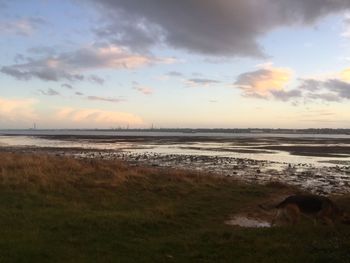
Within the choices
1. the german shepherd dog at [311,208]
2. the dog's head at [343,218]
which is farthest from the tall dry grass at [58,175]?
the dog's head at [343,218]

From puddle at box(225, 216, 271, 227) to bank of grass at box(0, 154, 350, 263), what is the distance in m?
0.40

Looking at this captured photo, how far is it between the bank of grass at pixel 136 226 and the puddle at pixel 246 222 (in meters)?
0.40

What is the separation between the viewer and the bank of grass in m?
9.52

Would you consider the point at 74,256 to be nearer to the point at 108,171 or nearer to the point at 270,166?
the point at 108,171

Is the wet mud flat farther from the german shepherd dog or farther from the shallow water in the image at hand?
the german shepherd dog

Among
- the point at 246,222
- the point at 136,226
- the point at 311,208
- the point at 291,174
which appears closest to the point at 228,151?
the point at 291,174

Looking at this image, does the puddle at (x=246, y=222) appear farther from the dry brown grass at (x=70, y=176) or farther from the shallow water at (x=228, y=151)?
the shallow water at (x=228, y=151)

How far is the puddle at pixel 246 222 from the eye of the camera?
15.1 m

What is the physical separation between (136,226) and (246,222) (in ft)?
15.4

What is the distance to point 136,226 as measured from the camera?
1232 centimetres

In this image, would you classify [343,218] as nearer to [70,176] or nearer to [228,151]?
[70,176]

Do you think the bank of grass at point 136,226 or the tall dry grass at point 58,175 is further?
the tall dry grass at point 58,175

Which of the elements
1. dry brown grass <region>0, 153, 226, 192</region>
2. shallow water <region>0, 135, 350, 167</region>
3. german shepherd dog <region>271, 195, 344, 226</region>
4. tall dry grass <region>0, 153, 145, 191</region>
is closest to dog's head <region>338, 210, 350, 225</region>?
german shepherd dog <region>271, 195, 344, 226</region>

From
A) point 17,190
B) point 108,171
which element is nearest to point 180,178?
point 108,171
